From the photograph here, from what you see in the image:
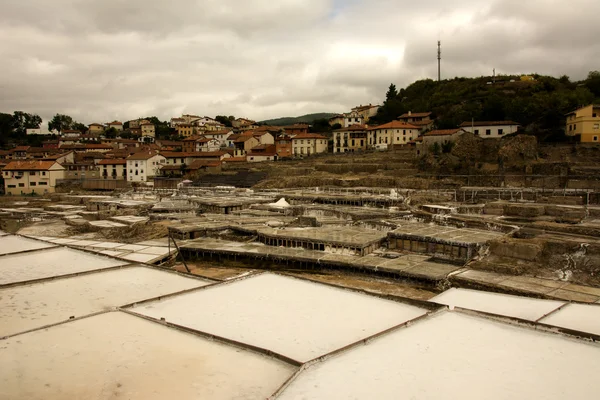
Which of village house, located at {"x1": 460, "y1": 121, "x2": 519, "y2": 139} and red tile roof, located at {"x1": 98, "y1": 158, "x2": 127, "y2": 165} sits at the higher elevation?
village house, located at {"x1": 460, "y1": 121, "x2": 519, "y2": 139}

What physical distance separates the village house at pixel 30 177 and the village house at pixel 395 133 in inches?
1554

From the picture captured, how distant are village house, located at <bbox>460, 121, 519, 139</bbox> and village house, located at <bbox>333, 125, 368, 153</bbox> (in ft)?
46.5

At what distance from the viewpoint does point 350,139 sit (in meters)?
56.6

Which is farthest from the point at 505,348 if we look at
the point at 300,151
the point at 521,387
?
the point at 300,151

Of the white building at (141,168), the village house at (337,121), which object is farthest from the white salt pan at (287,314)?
the village house at (337,121)

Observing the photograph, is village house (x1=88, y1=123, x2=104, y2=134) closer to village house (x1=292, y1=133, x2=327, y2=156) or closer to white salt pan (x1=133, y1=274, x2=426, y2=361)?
village house (x1=292, y1=133, x2=327, y2=156)

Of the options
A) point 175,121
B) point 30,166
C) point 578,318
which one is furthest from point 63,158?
point 578,318

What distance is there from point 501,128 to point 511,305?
37.6 m

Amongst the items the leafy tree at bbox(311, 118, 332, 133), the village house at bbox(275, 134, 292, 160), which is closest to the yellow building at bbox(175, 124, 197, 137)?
the leafy tree at bbox(311, 118, 332, 133)

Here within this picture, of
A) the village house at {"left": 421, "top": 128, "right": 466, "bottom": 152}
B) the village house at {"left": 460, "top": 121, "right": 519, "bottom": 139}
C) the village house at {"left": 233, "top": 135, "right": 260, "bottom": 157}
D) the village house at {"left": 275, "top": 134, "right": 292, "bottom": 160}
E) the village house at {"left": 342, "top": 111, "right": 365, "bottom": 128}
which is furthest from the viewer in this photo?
the village house at {"left": 342, "top": 111, "right": 365, "bottom": 128}

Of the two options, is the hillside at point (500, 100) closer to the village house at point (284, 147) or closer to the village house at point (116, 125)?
the village house at point (284, 147)

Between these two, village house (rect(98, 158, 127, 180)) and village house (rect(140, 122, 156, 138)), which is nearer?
village house (rect(98, 158, 127, 180))

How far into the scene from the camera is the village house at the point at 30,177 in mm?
51750

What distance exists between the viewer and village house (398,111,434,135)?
183 feet
